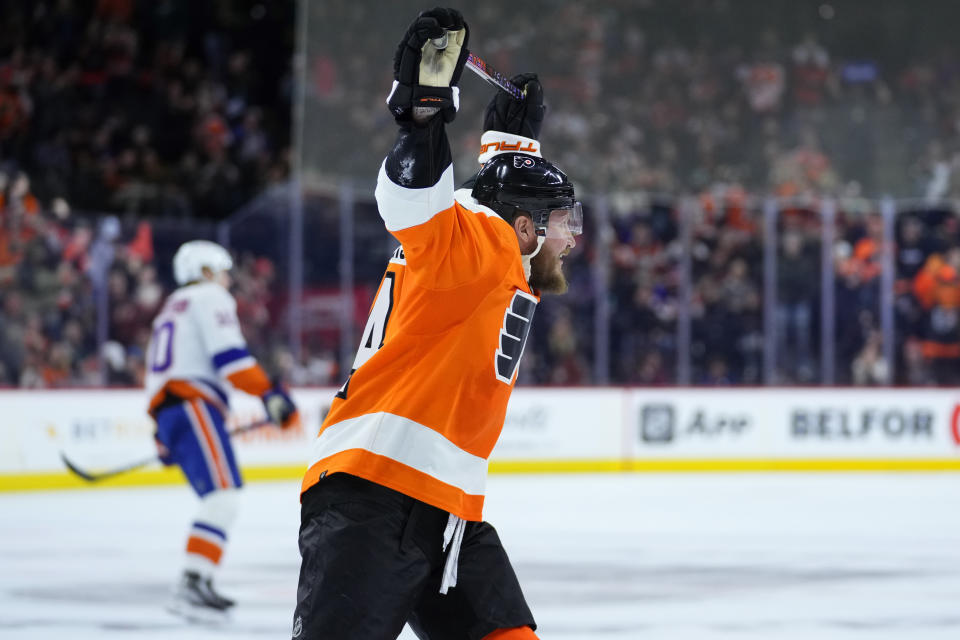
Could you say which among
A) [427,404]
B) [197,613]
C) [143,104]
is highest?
[143,104]

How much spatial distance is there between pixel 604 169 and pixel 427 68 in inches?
392

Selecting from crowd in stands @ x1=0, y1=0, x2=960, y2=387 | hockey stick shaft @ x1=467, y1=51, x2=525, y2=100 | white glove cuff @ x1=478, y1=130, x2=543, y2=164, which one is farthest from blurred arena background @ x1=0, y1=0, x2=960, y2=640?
hockey stick shaft @ x1=467, y1=51, x2=525, y2=100

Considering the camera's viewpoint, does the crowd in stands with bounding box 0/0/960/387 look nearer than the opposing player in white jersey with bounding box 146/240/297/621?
No

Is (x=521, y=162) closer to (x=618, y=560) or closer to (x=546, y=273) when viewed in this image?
(x=546, y=273)

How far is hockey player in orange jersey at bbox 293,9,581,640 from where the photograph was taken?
6.28 ft

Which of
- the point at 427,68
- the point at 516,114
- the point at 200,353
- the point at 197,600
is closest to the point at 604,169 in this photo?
the point at 200,353

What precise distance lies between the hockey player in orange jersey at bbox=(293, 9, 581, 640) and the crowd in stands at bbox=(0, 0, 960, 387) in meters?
7.31

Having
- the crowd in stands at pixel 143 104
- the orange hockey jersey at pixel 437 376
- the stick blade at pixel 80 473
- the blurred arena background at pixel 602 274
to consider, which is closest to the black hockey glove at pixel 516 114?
the orange hockey jersey at pixel 437 376

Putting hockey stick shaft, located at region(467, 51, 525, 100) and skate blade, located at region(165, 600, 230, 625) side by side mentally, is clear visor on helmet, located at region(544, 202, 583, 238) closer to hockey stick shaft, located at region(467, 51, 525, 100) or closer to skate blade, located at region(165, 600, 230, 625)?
hockey stick shaft, located at region(467, 51, 525, 100)

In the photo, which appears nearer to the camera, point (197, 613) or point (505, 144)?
point (505, 144)

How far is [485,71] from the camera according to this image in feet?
7.57

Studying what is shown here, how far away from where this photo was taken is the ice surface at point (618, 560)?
4633 millimetres

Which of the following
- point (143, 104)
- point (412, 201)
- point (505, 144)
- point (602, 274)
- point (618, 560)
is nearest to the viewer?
point (412, 201)

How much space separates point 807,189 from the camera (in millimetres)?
11727
